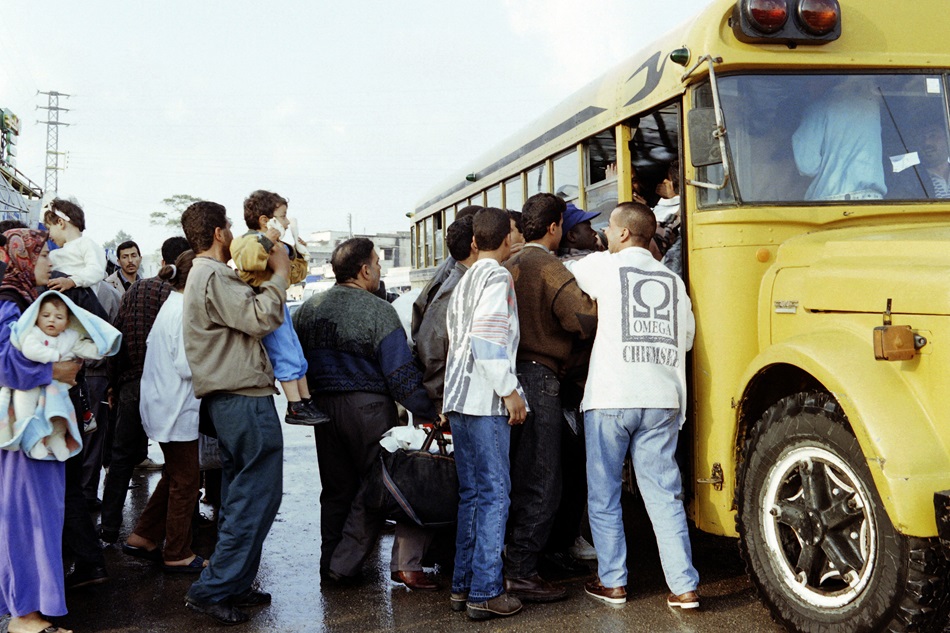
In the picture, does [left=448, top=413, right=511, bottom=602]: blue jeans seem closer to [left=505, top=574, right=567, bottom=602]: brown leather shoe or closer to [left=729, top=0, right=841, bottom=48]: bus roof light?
[left=505, top=574, right=567, bottom=602]: brown leather shoe

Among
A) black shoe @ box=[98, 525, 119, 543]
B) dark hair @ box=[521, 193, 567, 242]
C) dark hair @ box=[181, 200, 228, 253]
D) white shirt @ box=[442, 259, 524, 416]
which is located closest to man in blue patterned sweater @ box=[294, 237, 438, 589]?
white shirt @ box=[442, 259, 524, 416]

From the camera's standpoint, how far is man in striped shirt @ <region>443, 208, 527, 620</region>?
3910 mm

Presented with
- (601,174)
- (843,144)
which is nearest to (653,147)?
(601,174)

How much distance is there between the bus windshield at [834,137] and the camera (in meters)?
3.97

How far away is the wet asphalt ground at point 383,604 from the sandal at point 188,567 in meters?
0.04

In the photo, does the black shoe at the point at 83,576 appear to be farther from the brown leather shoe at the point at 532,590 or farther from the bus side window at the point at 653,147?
the bus side window at the point at 653,147

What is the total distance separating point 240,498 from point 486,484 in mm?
1109

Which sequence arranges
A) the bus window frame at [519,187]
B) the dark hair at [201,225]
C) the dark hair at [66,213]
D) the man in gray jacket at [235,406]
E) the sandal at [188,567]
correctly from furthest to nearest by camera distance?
1. the bus window frame at [519,187]
2. the dark hair at [66,213]
3. the sandal at [188,567]
4. the dark hair at [201,225]
5. the man in gray jacket at [235,406]

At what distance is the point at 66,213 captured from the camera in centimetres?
548

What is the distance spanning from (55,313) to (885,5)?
Result: 3986 millimetres

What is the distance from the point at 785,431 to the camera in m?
3.55

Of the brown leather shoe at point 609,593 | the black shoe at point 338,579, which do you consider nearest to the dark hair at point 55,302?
the black shoe at point 338,579

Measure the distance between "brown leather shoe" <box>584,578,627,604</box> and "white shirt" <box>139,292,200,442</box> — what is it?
2.32 m

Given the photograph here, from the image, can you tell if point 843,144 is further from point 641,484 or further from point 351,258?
point 351,258
